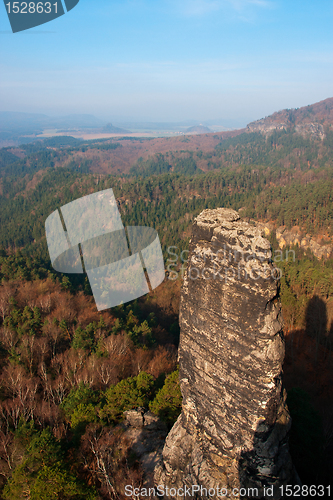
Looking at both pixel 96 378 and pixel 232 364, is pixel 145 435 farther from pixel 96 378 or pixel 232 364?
pixel 232 364

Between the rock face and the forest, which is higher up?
the rock face

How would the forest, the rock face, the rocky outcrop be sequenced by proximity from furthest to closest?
the rocky outcrop → the forest → the rock face

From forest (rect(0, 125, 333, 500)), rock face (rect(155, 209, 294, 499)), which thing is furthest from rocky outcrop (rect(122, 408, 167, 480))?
rock face (rect(155, 209, 294, 499))

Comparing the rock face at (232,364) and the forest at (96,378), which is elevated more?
the rock face at (232,364)

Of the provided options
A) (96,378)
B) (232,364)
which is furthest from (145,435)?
(232,364)

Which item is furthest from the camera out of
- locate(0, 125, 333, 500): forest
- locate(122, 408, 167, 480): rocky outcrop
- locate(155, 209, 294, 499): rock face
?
locate(122, 408, 167, 480): rocky outcrop

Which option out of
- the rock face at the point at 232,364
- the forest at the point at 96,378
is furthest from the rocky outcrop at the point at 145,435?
the rock face at the point at 232,364

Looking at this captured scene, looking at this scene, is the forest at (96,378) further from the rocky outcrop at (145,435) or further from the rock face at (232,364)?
the rock face at (232,364)

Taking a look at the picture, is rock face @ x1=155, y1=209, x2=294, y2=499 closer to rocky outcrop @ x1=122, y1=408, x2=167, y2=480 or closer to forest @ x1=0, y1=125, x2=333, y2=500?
rocky outcrop @ x1=122, y1=408, x2=167, y2=480

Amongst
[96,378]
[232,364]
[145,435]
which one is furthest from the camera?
[96,378]
